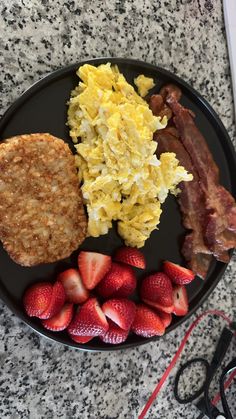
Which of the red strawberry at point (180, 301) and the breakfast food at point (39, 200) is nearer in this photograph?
the breakfast food at point (39, 200)

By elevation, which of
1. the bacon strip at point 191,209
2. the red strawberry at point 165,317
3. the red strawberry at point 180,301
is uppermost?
the bacon strip at point 191,209

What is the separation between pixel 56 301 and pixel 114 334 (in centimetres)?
19

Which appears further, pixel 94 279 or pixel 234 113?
pixel 234 113

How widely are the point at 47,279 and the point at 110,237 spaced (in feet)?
0.71

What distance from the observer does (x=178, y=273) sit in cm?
148

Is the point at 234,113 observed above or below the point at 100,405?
above

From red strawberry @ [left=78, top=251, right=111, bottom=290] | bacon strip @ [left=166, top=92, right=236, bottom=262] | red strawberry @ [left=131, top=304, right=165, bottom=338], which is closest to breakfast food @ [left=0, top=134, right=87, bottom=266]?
red strawberry @ [left=78, top=251, right=111, bottom=290]

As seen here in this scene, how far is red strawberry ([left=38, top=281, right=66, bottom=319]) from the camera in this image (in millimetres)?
1276

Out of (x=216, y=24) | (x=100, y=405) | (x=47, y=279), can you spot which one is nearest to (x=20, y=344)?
(x=47, y=279)

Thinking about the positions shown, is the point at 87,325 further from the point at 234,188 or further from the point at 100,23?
the point at 100,23

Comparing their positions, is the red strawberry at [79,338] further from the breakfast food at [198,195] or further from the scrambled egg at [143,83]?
the scrambled egg at [143,83]

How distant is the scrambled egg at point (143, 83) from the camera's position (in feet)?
4.75

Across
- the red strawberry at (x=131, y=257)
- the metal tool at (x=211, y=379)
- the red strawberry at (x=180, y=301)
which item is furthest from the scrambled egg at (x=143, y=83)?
the metal tool at (x=211, y=379)

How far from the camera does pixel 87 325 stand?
1318 mm
